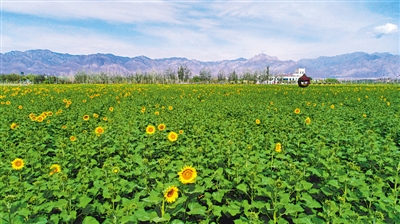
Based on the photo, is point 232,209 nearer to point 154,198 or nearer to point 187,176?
point 187,176

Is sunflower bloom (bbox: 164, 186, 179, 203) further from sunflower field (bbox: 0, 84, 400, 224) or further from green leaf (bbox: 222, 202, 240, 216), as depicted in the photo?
green leaf (bbox: 222, 202, 240, 216)

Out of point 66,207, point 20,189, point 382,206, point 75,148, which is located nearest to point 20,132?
point 75,148

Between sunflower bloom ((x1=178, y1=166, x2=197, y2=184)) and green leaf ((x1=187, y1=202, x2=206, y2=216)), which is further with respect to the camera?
sunflower bloom ((x1=178, y1=166, x2=197, y2=184))

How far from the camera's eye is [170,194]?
2.44 meters

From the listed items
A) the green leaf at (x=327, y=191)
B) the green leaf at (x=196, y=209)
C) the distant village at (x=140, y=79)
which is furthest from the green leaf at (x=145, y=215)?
the distant village at (x=140, y=79)

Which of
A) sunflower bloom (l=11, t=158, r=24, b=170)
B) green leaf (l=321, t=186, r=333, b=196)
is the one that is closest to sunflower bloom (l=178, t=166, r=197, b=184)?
green leaf (l=321, t=186, r=333, b=196)

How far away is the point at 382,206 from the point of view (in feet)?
8.38

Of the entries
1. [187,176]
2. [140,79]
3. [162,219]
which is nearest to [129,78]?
[140,79]

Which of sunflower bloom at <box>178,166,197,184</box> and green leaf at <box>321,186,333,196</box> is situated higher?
sunflower bloom at <box>178,166,197,184</box>

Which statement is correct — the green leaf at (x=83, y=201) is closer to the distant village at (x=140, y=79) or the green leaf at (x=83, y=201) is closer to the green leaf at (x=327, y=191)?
the green leaf at (x=327, y=191)

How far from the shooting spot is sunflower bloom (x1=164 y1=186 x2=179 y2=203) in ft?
7.87

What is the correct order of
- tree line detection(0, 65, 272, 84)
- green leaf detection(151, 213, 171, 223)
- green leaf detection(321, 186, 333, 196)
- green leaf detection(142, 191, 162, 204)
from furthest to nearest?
1. tree line detection(0, 65, 272, 84)
2. green leaf detection(321, 186, 333, 196)
3. green leaf detection(142, 191, 162, 204)
4. green leaf detection(151, 213, 171, 223)

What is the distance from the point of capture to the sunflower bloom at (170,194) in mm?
2398

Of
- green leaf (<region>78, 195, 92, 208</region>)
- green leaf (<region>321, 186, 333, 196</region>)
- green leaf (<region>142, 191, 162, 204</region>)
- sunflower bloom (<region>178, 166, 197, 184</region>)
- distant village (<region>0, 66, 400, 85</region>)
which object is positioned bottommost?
green leaf (<region>321, 186, 333, 196</region>)
